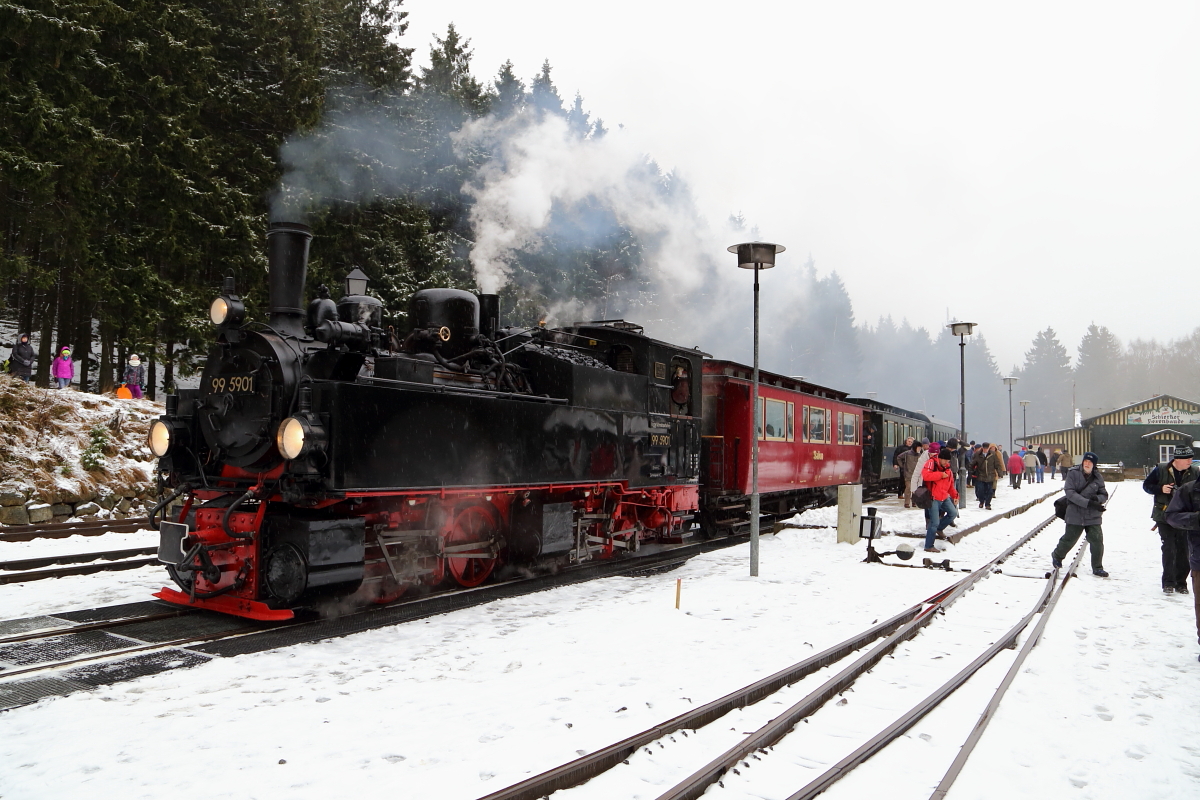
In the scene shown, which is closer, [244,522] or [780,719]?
[780,719]

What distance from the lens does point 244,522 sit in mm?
6039

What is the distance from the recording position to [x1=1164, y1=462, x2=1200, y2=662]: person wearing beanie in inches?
229

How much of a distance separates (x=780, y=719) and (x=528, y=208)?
18.2 metres

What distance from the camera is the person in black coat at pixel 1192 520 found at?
5.82 m

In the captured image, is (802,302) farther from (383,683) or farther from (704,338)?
(383,683)

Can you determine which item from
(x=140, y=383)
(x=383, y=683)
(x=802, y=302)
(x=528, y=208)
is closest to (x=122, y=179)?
(x=140, y=383)

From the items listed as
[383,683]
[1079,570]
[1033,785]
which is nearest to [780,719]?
[1033,785]

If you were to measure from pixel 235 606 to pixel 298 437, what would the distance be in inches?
63.1

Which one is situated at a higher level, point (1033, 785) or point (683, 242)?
point (683, 242)

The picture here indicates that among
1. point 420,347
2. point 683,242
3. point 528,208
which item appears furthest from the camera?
point 683,242

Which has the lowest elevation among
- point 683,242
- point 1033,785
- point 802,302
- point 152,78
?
point 1033,785

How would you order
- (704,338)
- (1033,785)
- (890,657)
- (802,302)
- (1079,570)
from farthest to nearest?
(802,302) < (704,338) < (1079,570) < (890,657) < (1033,785)

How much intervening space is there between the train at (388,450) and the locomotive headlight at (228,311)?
0.04 ft

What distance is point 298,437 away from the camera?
5.46m
